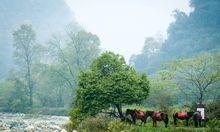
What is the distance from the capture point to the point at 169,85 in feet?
119

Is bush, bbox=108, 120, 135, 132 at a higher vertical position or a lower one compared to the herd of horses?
lower

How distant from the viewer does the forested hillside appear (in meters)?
71.9

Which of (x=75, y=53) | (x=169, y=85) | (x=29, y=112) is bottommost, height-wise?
(x=29, y=112)

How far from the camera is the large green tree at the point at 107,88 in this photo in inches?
877

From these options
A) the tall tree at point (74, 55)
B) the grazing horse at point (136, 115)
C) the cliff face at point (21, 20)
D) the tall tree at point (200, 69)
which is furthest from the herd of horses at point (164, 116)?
the cliff face at point (21, 20)

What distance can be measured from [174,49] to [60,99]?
3116 centimetres

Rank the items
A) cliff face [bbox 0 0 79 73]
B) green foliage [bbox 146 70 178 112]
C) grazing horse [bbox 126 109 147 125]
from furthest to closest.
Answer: cliff face [bbox 0 0 79 73] < green foliage [bbox 146 70 178 112] < grazing horse [bbox 126 109 147 125]

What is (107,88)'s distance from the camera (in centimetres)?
2219

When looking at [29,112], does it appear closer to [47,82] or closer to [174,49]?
[47,82]

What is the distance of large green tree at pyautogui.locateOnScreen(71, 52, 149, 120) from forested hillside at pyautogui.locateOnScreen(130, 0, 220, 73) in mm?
48066

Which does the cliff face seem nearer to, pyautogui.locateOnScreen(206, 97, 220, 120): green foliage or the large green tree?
the large green tree

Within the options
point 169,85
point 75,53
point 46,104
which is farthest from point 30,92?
point 169,85

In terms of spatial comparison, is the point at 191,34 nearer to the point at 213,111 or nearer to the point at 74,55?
the point at 74,55

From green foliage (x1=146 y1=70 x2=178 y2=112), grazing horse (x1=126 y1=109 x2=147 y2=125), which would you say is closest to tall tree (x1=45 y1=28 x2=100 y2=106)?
green foliage (x1=146 y1=70 x2=178 y2=112)
